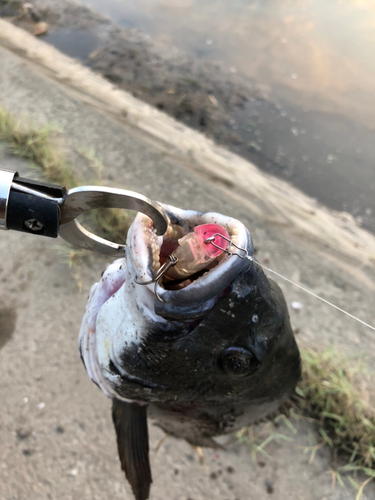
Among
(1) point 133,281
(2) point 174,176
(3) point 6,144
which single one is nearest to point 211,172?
(2) point 174,176

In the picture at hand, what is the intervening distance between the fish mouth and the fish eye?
20 centimetres

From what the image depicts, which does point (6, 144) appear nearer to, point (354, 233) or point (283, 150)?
point (283, 150)

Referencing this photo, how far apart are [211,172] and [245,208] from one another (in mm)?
569

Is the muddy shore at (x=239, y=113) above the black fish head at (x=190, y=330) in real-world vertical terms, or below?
below

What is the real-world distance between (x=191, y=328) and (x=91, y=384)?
1491mm

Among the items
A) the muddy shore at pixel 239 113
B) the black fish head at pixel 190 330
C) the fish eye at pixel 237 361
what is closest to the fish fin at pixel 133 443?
the black fish head at pixel 190 330

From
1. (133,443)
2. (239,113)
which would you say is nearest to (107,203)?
(133,443)

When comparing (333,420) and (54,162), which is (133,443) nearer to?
(333,420)

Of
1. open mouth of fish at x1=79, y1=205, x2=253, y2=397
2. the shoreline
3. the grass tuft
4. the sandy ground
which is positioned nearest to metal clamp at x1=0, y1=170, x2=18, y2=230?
open mouth of fish at x1=79, y1=205, x2=253, y2=397

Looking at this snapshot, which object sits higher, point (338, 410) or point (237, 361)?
point (237, 361)

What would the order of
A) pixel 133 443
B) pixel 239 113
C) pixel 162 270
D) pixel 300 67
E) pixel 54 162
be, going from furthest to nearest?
pixel 300 67 < pixel 239 113 < pixel 54 162 < pixel 133 443 < pixel 162 270

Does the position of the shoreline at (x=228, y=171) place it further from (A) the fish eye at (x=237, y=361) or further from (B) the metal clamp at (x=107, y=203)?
(B) the metal clamp at (x=107, y=203)

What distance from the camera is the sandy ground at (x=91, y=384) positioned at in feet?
6.61

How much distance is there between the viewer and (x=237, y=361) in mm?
1124
